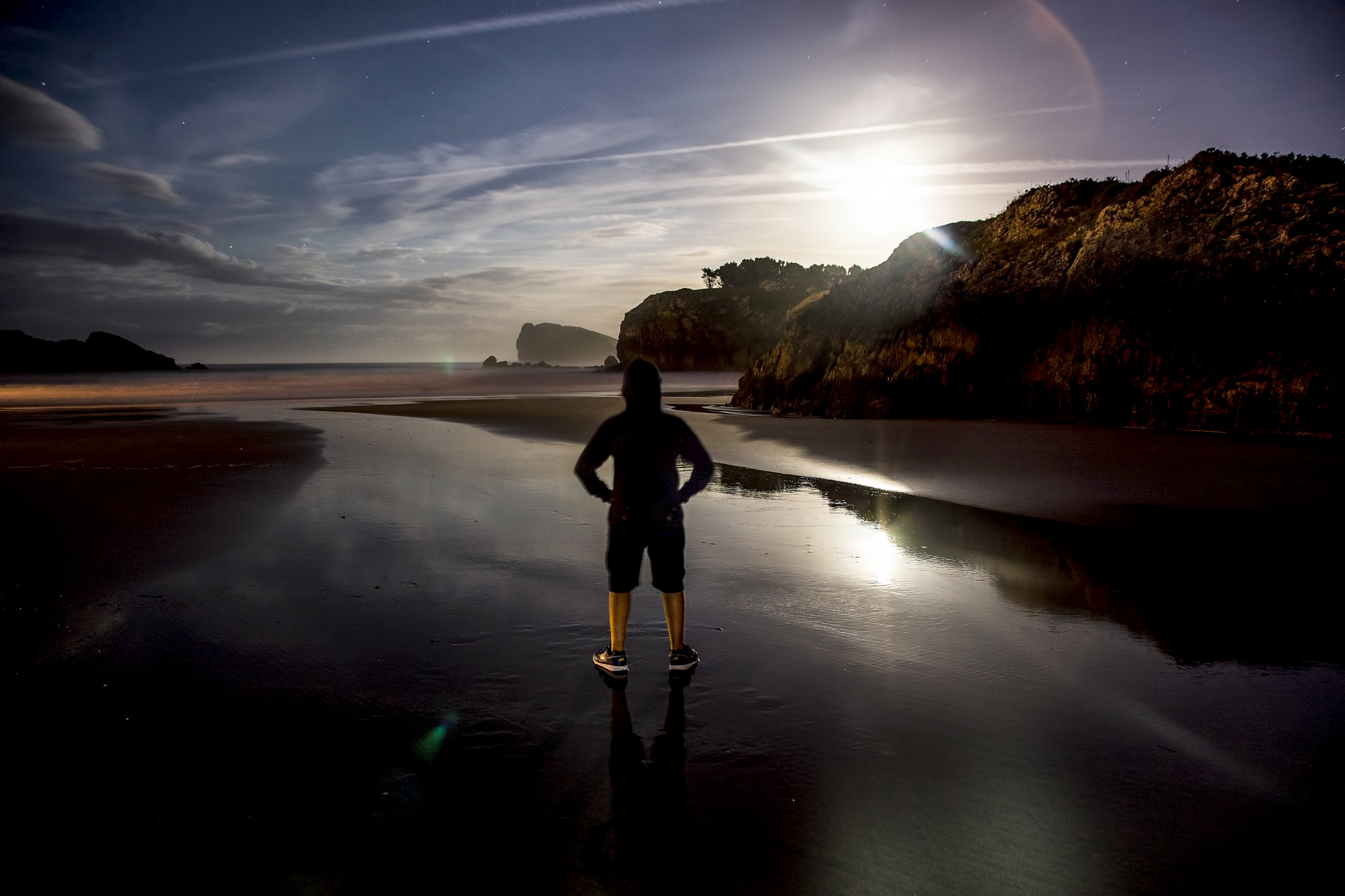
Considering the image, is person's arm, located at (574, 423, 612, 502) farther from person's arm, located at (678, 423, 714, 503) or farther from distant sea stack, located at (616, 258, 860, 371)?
distant sea stack, located at (616, 258, 860, 371)

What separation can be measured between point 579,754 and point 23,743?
2.82 m

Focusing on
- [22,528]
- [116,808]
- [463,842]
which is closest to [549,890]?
[463,842]

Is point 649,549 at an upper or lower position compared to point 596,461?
lower

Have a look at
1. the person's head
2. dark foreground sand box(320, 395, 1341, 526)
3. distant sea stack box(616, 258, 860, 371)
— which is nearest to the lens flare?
the person's head

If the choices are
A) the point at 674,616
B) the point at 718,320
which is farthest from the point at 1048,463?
the point at 718,320

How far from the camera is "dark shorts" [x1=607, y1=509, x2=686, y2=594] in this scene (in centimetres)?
475

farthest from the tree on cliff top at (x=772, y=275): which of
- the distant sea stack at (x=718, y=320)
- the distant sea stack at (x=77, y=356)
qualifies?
the distant sea stack at (x=77, y=356)

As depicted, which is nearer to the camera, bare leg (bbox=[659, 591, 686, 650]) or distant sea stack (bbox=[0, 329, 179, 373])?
bare leg (bbox=[659, 591, 686, 650])

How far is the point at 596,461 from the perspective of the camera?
15.6ft

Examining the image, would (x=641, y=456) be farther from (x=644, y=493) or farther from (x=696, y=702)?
(x=696, y=702)

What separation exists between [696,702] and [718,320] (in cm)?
9730

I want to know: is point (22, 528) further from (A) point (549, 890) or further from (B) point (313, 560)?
(A) point (549, 890)

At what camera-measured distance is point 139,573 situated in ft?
22.5

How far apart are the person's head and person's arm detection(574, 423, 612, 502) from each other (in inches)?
9.9
